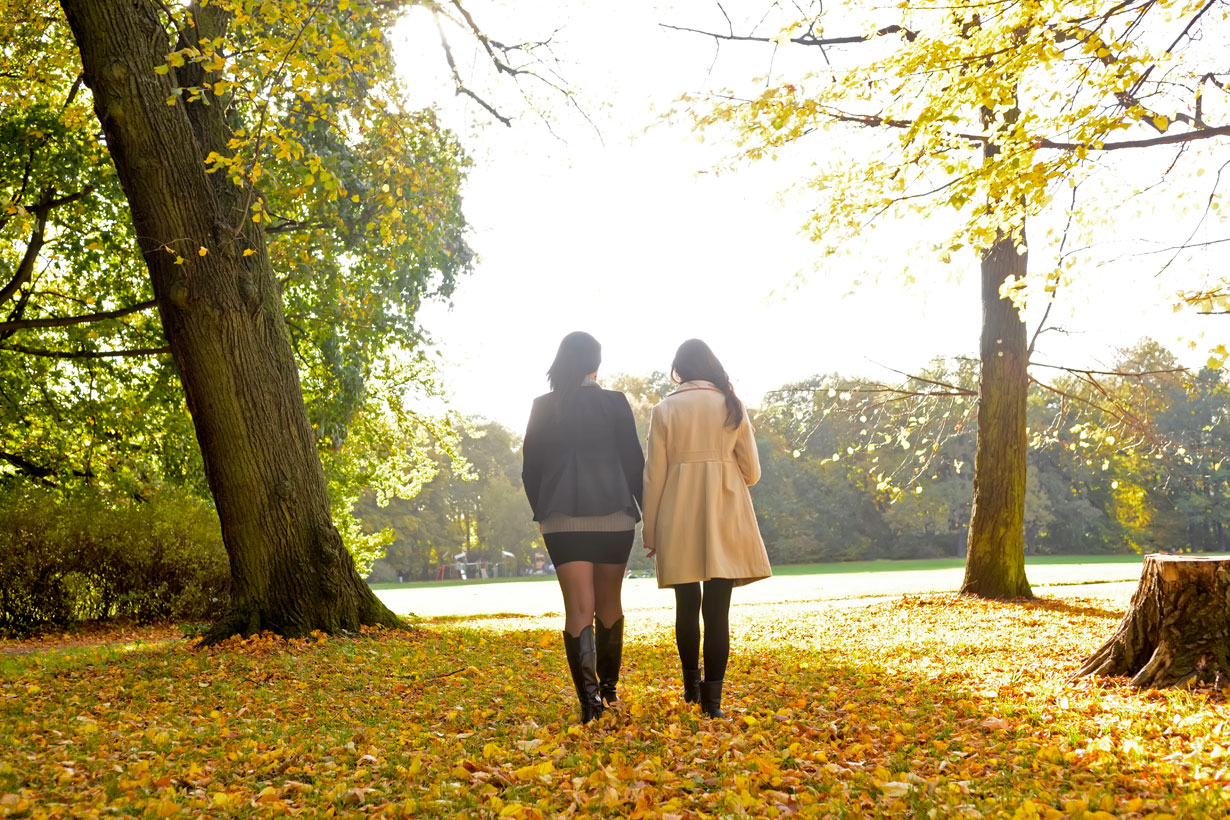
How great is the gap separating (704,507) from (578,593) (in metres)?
0.78

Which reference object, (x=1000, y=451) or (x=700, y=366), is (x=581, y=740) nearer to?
(x=700, y=366)

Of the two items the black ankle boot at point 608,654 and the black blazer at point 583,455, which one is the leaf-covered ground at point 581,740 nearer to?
the black ankle boot at point 608,654

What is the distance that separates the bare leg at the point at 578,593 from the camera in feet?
14.8

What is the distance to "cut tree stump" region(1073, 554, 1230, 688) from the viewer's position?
5.09 meters

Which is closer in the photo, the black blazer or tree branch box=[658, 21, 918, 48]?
the black blazer

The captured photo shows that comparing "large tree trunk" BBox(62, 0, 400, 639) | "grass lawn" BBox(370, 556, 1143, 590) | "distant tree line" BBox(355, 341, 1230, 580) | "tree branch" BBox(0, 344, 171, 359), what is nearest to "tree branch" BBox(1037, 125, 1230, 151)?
"large tree trunk" BBox(62, 0, 400, 639)

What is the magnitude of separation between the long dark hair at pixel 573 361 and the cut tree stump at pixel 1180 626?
11.9 ft

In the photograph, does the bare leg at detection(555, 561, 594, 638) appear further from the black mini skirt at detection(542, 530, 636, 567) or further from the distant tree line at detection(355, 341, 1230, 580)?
the distant tree line at detection(355, 341, 1230, 580)

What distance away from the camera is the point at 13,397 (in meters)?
14.6

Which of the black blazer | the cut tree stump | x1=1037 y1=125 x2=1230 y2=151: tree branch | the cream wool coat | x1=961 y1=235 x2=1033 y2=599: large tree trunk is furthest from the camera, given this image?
x1=961 y1=235 x2=1033 y2=599: large tree trunk

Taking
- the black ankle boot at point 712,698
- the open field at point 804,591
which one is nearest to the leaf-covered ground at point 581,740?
the black ankle boot at point 712,698

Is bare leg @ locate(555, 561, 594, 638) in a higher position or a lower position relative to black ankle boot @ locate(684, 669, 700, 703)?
higher

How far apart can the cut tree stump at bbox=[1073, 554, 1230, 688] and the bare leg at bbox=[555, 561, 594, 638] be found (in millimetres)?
3316

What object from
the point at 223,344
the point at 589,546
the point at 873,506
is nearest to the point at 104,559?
the point at 223,344
